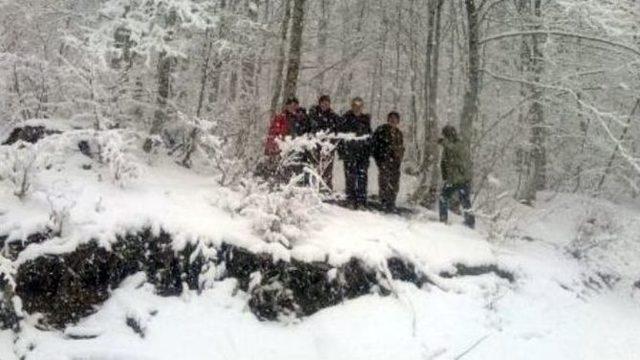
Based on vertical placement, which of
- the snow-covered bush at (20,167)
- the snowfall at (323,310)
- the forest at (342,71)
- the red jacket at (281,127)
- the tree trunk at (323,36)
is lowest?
the snowfall at (323,310)

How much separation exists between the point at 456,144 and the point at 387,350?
506 centimetres

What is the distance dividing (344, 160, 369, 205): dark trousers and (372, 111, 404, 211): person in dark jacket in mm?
322

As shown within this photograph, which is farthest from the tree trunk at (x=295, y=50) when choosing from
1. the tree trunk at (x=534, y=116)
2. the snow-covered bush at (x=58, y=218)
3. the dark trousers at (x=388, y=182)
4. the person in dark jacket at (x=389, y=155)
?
the tree trunk at (x=534, y=116)

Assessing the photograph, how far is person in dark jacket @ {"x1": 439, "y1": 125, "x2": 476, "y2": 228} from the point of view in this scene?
11219 millimetres

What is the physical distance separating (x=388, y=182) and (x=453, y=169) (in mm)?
1094

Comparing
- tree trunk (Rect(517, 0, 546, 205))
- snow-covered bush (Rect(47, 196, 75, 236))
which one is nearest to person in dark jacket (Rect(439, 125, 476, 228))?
tree trunk (Rect(517, 0, 546, 205))

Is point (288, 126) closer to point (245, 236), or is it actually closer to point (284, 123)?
point (284, 123)

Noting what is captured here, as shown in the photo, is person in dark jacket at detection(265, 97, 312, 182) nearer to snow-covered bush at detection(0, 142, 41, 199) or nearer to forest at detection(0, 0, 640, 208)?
forest at detection(0, 0, 640, 208)

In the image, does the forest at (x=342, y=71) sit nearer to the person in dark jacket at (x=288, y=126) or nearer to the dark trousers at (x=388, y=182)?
the person in dark jacket at (x=288, y=126)

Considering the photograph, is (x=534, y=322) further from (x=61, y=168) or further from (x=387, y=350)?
(x=61, y=168)

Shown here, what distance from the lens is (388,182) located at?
11.3m

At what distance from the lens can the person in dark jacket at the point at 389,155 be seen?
440 inches

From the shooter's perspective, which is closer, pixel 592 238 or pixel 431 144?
pixel 592 238

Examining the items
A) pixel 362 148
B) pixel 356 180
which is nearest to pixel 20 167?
pixel 356 180
